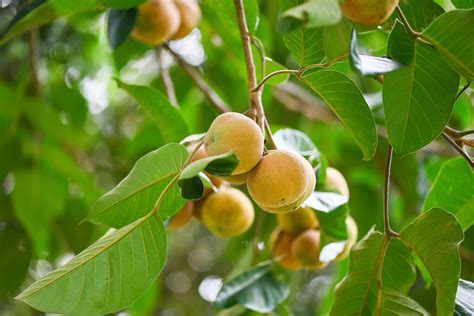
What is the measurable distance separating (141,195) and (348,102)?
0.24 meters

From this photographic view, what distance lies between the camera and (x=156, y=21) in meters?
1.08

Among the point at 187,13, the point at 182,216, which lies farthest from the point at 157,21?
the point at 182,216

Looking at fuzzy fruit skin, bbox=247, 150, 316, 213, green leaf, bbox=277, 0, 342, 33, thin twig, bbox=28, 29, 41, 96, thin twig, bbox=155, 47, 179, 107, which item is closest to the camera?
green leaf, bbox=277, 0, 342, 33

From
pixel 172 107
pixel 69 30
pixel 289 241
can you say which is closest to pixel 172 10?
pixel 172 107

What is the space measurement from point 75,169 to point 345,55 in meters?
0.98

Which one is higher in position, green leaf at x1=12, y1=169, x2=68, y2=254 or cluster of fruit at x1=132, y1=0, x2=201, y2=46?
cluster of fruit at x1=132, y1=0, x2=201, y2=46

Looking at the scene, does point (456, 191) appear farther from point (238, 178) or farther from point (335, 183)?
point (238, 178)

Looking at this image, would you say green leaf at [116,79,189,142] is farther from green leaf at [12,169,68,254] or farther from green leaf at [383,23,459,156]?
green leaf at [12,169,68,254]

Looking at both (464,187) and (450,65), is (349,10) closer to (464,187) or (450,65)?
(450,65)

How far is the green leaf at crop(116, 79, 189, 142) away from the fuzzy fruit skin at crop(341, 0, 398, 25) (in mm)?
458

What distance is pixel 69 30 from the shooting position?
6.07 feet

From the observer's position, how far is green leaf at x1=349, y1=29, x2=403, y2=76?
572 millimetres

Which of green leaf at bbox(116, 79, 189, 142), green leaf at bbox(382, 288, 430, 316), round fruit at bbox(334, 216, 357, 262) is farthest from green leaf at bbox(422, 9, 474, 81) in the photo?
green leaf at bbox(116, 79, 189, 142)

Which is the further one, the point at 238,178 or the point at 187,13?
the point at 187,13
